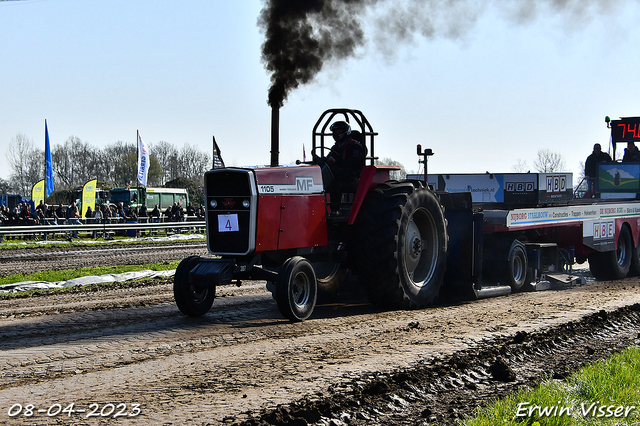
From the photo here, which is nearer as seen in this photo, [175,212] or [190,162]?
[175,212]

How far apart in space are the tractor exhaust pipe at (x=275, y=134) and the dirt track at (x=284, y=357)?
2212 mm

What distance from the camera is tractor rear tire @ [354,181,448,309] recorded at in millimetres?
8336

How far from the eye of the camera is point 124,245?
2361cm

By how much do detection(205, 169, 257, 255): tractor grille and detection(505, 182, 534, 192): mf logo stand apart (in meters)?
7.53

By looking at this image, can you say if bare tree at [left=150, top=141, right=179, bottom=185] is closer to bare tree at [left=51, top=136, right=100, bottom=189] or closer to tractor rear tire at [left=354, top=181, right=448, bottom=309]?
bare tree at [left=51, top=136, right=100, bottom=189]

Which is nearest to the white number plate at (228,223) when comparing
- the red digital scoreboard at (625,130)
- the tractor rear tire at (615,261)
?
the tractor rear tire at (615,261)

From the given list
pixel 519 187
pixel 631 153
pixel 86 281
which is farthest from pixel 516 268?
pixel 631 153

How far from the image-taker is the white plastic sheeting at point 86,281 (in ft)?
38.7

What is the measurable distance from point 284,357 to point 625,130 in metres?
14.3

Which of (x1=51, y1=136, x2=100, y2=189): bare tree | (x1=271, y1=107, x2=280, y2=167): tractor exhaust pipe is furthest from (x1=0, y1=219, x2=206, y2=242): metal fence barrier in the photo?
(x1=51, y1=136, x2=100, y2=189): bare tree

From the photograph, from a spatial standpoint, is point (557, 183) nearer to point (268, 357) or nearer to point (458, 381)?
point (458, 381)

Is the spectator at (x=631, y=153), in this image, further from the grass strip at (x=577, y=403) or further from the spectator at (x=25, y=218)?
the spectator at (x=25, y=218)

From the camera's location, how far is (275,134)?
409 inches

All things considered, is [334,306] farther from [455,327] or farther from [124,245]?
[124,245]
